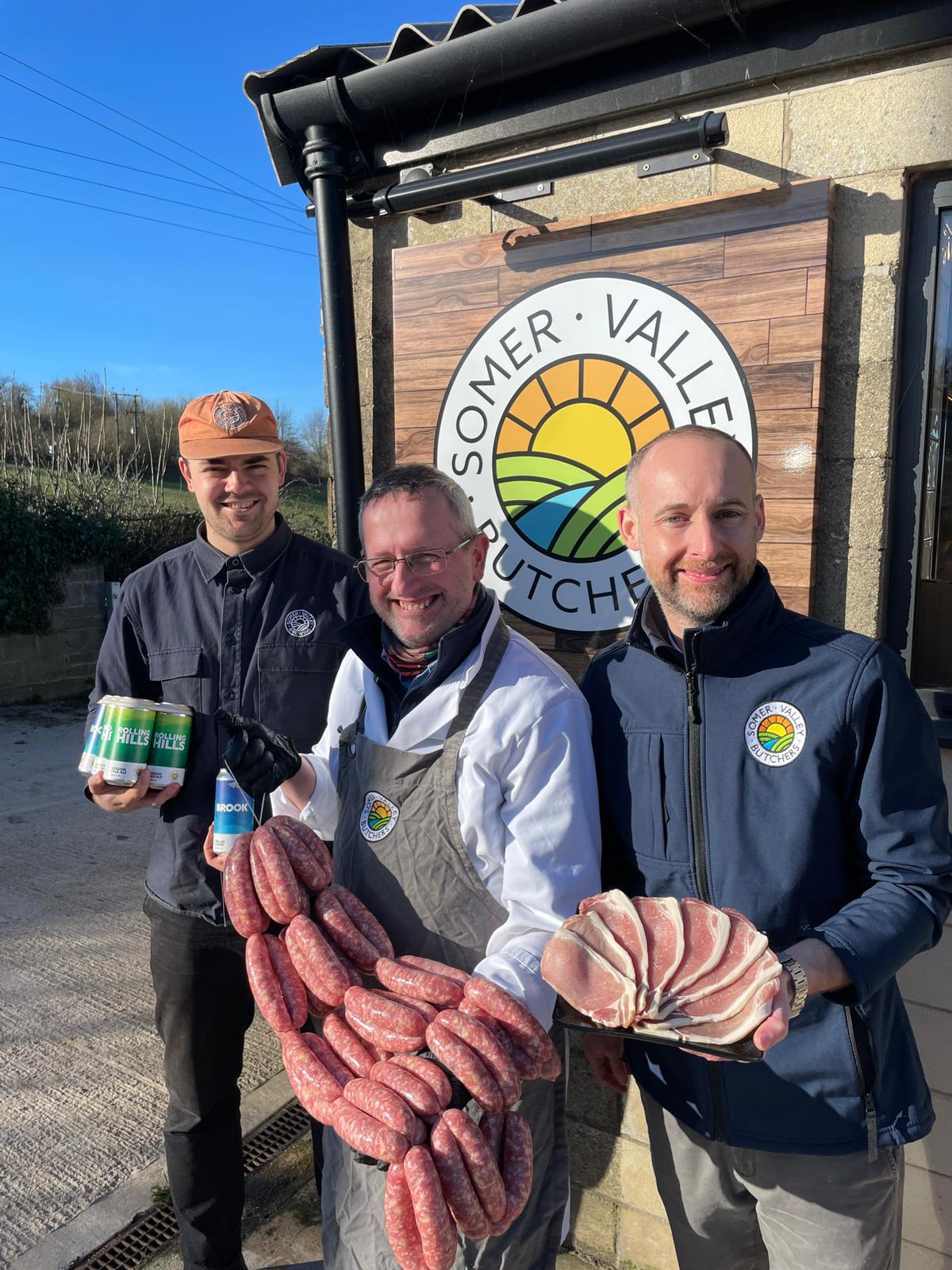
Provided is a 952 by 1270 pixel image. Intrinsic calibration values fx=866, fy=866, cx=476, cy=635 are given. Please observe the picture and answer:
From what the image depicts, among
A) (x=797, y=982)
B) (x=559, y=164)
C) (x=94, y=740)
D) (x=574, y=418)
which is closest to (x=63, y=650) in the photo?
(x=94, y=740)

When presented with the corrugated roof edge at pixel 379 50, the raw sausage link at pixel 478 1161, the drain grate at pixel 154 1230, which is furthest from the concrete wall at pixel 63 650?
the raw sausage link at pixel 478 1161

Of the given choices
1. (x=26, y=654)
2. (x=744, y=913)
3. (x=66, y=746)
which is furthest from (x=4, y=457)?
(x=744, y=913)

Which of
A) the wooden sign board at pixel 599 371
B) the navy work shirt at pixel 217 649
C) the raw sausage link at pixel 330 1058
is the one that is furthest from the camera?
the navy work shirt at pixel 217 649

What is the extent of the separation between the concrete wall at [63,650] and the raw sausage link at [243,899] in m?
10.7

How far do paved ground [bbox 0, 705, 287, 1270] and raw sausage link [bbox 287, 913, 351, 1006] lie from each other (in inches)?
74.1

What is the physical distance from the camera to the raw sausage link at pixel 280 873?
5.90 feet

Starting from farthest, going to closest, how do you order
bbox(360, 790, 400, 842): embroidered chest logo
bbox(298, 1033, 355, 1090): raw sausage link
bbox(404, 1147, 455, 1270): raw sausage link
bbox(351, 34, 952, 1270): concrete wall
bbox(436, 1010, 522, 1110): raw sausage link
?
bbox(351, 34, 952, 1270): concrete wall → bbox(360, 790, 400, 842): embroidered chest logo → bbox(298, 1033, 355, 1090): raw sausage link → bbox(436, 1010, 522, 1110): raw sausage link → bbox(404, 1147, 455, 1270): raw sausage link

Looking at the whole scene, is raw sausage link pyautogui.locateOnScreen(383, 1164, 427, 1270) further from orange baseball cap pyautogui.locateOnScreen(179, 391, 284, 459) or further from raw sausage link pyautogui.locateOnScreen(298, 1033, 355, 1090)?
orange baseball cap pyautogui.locateOnScreen(179, 391, 284, 459)

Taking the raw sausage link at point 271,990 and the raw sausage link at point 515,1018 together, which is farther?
the raw sausage link at point 271,990

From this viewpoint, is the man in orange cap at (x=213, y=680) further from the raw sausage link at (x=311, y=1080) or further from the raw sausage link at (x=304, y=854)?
the raw sausage link at (x=311, y=1080)

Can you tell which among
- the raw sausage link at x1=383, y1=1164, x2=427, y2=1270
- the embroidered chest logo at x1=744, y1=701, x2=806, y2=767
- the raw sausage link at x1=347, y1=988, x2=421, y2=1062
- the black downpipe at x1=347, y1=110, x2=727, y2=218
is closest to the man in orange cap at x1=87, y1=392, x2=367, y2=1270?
the black downpipe at x1=347, y1=110, x2=727, y2=218

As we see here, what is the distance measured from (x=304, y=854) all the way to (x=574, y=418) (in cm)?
168

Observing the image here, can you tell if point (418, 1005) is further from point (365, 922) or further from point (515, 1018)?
point (365, 922)

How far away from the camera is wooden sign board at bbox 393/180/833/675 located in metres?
2.48
